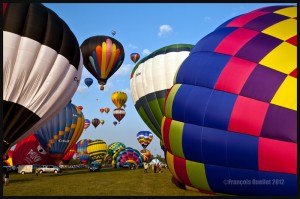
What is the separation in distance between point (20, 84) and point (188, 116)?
5.77 m

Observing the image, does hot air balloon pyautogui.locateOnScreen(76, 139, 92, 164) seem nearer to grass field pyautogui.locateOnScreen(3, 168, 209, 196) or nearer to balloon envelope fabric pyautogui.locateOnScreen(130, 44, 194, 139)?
balloon envelope fabric pyautogui.locateOnScreen(130, 44, 194, 139)

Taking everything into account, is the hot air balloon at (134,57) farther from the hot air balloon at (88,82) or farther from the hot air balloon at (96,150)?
the hot air balloon at (96,150)

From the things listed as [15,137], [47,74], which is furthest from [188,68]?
[15,137]

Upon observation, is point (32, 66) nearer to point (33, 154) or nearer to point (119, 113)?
point (33, 154)

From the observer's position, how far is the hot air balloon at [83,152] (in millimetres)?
41734

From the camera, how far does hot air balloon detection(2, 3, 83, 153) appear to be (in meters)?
11.1

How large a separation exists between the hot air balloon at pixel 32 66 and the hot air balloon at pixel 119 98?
1049 inches

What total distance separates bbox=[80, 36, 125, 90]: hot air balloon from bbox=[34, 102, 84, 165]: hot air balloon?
4.72m

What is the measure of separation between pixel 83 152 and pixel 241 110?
3735 cm

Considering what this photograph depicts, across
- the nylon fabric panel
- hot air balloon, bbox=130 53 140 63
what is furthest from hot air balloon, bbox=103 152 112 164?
the nylon fabric panel

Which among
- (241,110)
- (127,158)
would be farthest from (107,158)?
(241,110)

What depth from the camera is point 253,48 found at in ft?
28.6

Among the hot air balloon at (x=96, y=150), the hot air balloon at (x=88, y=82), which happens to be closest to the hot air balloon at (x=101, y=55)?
the hot air balloon at (x=96, y=150)

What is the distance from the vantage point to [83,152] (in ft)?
142
